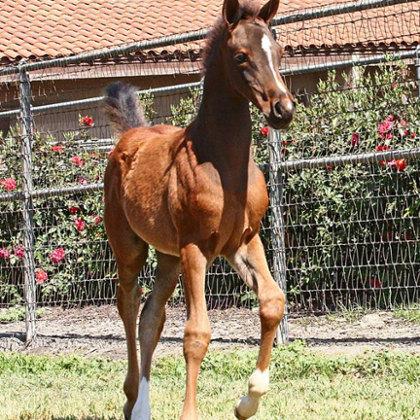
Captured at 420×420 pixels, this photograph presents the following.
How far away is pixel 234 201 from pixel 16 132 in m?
6.59

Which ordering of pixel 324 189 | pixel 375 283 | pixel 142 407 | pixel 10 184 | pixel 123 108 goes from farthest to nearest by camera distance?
pixel 10 184
pixel 324 189
pixel 375 283
pixel 123 108
pixel 142 407

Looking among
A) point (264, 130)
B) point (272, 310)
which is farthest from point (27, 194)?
point (272, 310)

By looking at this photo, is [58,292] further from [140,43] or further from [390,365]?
[390,365]

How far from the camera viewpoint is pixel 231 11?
502 cm

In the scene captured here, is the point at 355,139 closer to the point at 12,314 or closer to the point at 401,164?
the point at 401,164

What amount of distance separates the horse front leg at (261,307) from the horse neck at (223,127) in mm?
510

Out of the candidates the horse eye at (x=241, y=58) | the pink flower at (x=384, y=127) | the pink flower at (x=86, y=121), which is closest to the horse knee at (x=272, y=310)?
the horse eye at (x=241, y=58)

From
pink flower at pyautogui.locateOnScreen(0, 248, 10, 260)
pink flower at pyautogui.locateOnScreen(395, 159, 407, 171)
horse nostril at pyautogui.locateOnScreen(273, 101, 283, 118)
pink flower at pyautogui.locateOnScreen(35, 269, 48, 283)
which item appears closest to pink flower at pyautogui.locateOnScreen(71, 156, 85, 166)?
pink flower at pyautogui.locateOnScreen(35, 269, 48, 283)

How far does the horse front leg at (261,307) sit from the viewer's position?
4867 mm

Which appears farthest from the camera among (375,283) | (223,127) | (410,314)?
(375,283)

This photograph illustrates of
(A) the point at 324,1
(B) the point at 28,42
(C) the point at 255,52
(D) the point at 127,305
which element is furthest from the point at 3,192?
(A) the point at 324,1

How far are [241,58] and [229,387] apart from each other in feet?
9.24

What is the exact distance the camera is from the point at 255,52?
189 inches

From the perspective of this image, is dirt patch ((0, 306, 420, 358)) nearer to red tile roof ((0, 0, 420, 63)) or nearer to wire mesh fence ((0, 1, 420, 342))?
wire mesh fence ((0, 1, 420, 342))
